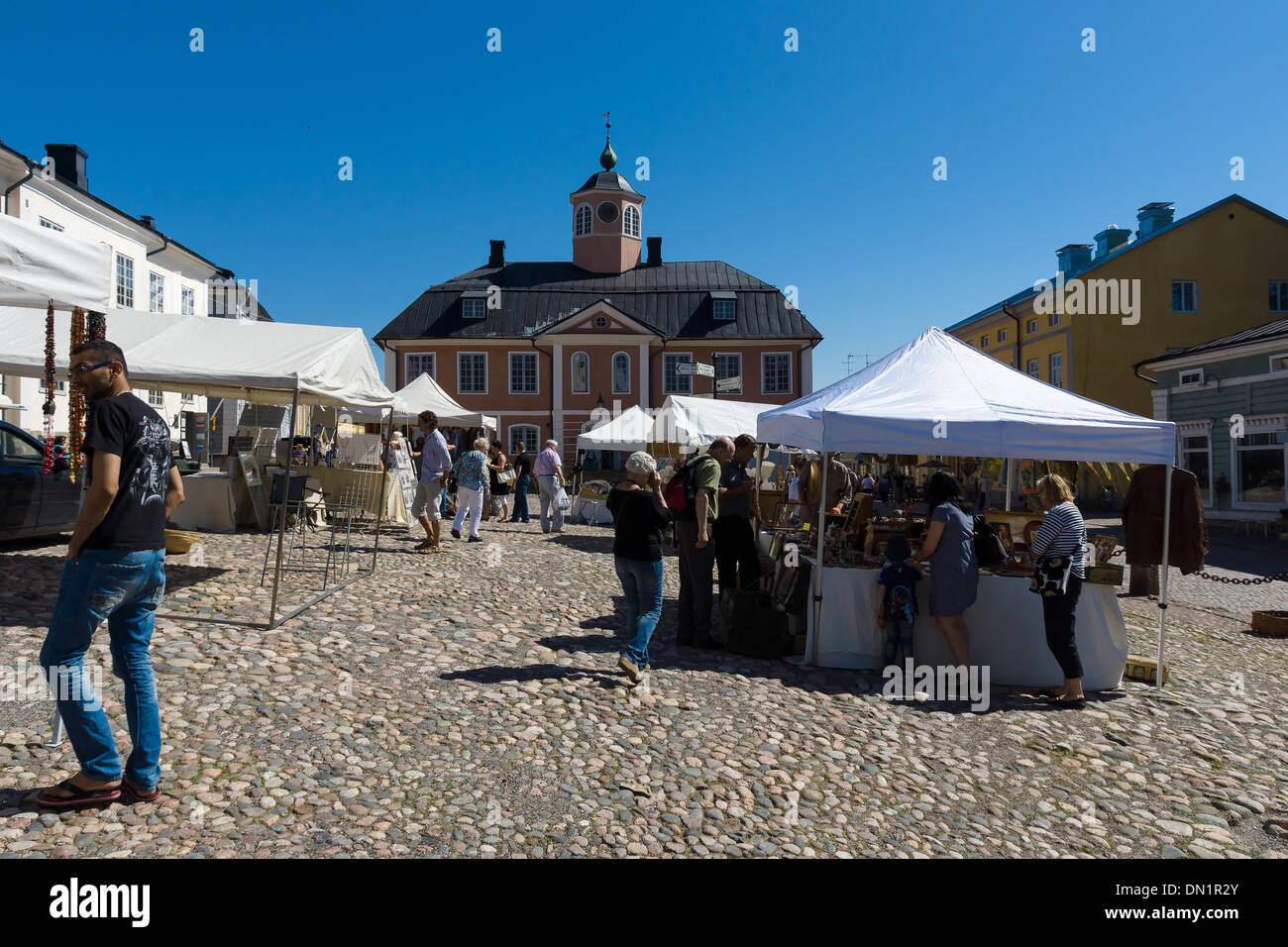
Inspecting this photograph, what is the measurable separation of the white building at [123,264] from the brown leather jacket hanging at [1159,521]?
1882cm

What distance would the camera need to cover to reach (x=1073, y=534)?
6027mm

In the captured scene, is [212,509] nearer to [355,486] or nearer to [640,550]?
[355,486]

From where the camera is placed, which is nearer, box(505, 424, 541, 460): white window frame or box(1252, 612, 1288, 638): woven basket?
box(1252, 612, 1288, 638): woven basket

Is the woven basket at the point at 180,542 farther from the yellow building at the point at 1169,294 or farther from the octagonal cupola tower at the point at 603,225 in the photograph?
the octagonal cupola tower at the point at 603,225

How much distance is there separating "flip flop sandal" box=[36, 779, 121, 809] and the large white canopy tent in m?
4.81

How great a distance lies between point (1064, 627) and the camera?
600 cm

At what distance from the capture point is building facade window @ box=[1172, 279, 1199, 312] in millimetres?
30984

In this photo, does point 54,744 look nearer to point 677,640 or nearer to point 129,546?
point 129,546

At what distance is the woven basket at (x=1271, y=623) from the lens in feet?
28.8

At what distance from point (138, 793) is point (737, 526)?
17.2 ft

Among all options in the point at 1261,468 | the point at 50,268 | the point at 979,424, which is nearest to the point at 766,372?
the point at 1261,468

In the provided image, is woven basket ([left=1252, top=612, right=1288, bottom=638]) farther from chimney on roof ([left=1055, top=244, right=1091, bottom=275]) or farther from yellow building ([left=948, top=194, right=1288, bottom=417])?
chimney on roof ([left=1055, top=244, right=1091, bottom=275])

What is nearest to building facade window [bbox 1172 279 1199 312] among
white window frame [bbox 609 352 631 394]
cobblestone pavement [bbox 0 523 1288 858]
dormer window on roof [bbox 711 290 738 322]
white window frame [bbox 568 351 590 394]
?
dormer window on roof [bbox 711 290 738 322]
